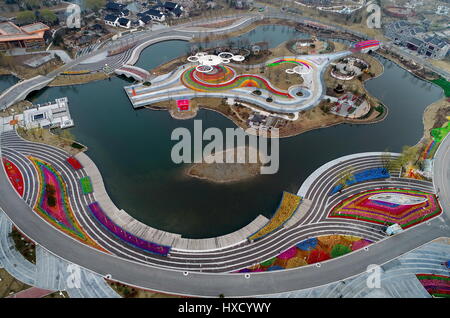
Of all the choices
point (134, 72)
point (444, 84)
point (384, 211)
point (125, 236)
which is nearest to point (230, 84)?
point (134, 72)

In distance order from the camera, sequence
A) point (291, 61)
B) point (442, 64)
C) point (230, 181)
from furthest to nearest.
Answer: point (442, 64) → point (291, 61) → point (230, 181)

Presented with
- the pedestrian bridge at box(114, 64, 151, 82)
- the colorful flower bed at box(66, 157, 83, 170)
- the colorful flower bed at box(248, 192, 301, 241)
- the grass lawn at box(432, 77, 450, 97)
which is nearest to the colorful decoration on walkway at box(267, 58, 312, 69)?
the pedestrian bridge at box(114, 64, 151, 82)

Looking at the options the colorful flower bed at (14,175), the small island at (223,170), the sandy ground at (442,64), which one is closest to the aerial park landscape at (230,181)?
the colorful flower bed at (14,175)

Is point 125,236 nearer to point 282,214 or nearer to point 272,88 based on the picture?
point 282,214

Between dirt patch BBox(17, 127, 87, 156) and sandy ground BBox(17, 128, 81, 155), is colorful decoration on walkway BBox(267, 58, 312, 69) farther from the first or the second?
sandy ground BBox(17, 128, 81, 155)

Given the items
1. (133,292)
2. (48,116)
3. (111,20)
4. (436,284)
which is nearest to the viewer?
(133,292)

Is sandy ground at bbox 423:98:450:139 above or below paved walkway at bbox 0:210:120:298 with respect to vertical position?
above
